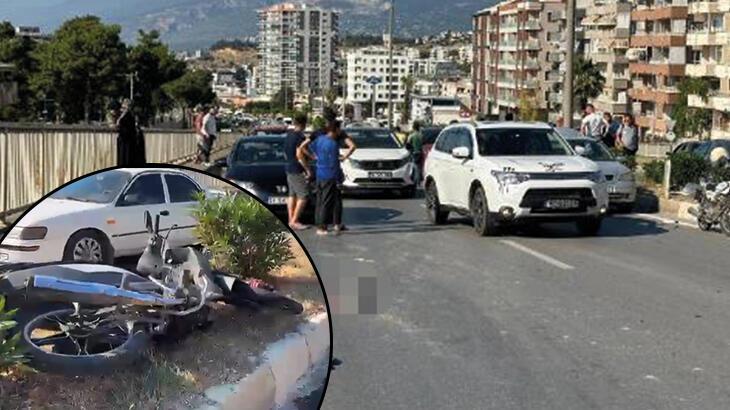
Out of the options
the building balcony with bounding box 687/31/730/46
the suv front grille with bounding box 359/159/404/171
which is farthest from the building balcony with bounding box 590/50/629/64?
the suv front grille with bounding box 359/159/404/171

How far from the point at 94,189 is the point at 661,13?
101869mm

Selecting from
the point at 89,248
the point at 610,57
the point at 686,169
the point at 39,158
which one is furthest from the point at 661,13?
the point at 89,248

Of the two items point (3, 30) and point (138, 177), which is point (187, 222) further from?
point (3, 30)

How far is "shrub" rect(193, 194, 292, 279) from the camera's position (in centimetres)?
279

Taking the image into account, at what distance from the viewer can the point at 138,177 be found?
284cm

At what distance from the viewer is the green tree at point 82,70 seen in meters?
69.2

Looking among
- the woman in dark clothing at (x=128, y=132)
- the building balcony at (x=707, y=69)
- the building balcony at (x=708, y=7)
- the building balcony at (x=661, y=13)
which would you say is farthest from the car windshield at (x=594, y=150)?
the building balcony at (x=661, y=13)

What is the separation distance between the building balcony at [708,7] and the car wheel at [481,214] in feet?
250

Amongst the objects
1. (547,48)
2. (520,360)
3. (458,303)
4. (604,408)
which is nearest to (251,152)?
(458,303)

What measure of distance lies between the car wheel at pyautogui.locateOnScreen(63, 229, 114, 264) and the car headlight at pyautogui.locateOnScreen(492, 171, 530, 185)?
13281mm

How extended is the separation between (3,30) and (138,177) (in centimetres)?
7985

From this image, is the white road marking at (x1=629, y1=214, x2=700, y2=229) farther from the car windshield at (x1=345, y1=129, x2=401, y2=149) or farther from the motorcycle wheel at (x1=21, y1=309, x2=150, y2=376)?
the motorcycle wheel at (x1=21, y1=309, x2=150, y2=376)

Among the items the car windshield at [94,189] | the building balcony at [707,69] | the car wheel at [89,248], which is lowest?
the car wheel at [89,248]

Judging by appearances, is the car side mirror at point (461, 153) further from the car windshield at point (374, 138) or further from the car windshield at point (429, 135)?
the car windshield at point (429, 135)
